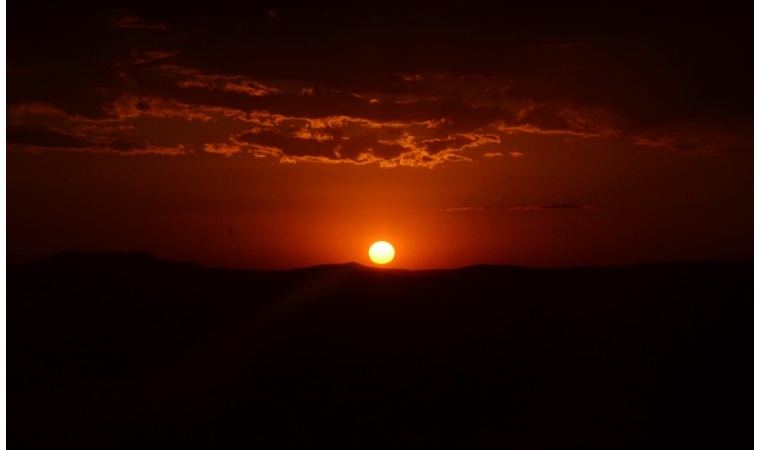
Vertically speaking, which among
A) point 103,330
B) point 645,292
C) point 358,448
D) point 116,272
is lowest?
point 358,448

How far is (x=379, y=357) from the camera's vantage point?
17312 mm

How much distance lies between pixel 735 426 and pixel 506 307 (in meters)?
7.65

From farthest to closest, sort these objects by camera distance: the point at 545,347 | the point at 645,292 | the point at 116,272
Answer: the point at 116,272 < the point at 645,292 < the point at 545,347

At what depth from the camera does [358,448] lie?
12.6 m

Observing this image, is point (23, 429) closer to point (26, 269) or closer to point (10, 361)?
point (10, 361)

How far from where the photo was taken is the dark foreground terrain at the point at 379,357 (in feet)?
43.7

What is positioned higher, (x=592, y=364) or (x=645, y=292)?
(x=645, y=292)

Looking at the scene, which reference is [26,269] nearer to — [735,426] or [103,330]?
[103,330]

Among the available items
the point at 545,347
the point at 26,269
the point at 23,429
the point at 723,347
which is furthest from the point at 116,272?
the point at 723,347

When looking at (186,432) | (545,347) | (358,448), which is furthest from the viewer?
(545,347)

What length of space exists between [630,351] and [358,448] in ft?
22.2

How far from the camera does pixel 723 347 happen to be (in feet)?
53.7

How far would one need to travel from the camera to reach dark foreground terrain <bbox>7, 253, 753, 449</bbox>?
43.7ft

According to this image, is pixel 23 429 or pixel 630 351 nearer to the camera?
pixel 23 429
